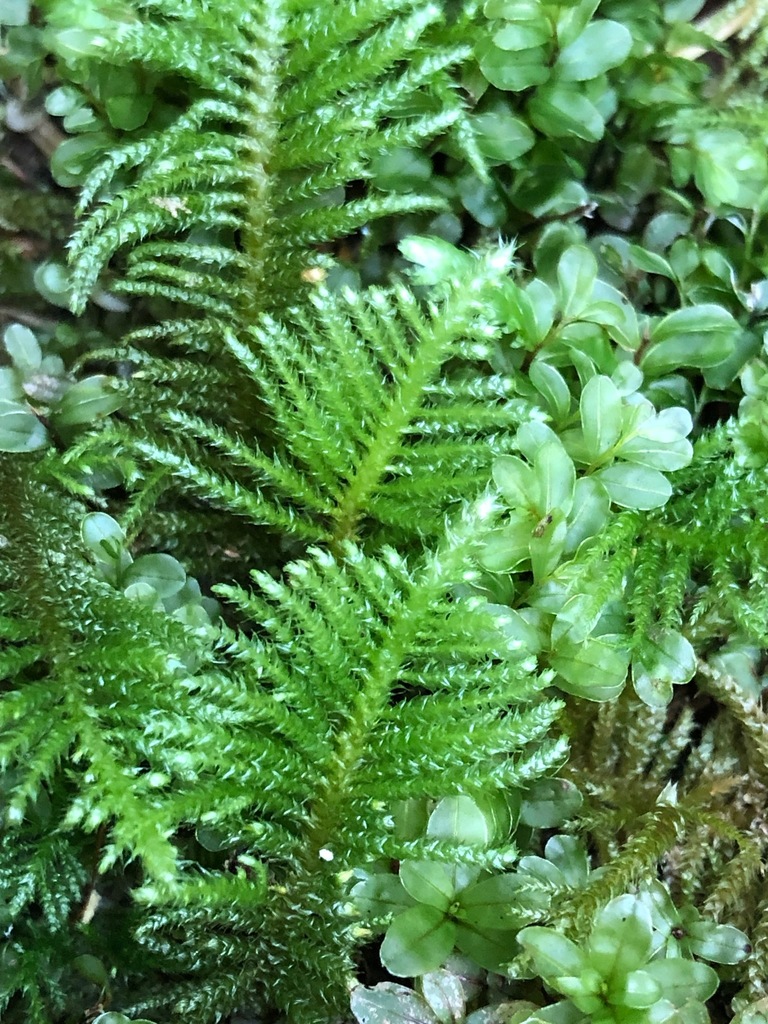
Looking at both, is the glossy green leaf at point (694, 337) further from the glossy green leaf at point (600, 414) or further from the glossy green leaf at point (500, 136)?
the glossy green leaf at point (500, 136)

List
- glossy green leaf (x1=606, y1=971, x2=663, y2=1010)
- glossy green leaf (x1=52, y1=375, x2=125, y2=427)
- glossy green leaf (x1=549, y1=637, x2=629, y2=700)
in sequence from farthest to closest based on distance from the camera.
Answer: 1. glossy green leaf (x1=52, y1=375, x2=125, y2=427)
2. glossy green leaf (x1=549, y1=637, x2=629, y2=700)
3. glossy green leaf (x1=606, y1=971, x2=663, y2=1010)

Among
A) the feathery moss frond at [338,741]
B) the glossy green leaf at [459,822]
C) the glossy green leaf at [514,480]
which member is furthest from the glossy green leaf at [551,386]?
the glossy green leaf at [459,822]

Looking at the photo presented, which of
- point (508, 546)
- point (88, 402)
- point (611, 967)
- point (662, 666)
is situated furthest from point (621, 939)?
point (88, 402)

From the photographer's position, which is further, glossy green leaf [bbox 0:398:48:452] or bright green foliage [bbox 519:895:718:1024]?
glossy green leaf [bbox 0:398:48:452]

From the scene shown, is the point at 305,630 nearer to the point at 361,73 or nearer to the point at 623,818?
the point at 623,818

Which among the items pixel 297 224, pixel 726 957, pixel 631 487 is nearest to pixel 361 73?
pixel 297 224

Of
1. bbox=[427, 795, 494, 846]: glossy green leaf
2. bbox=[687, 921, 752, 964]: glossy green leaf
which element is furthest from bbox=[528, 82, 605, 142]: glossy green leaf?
bbox=[687, 921, 752, 964]: glossy green leaf

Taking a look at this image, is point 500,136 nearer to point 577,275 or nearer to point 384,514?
point 577,275

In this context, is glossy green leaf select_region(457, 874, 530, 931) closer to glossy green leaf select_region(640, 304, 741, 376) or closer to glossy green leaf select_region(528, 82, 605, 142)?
glossy green leaf select_region(640, 304, 741, 376)

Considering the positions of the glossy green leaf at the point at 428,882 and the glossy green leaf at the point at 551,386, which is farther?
the glossy green leaf at the point at 551,386
